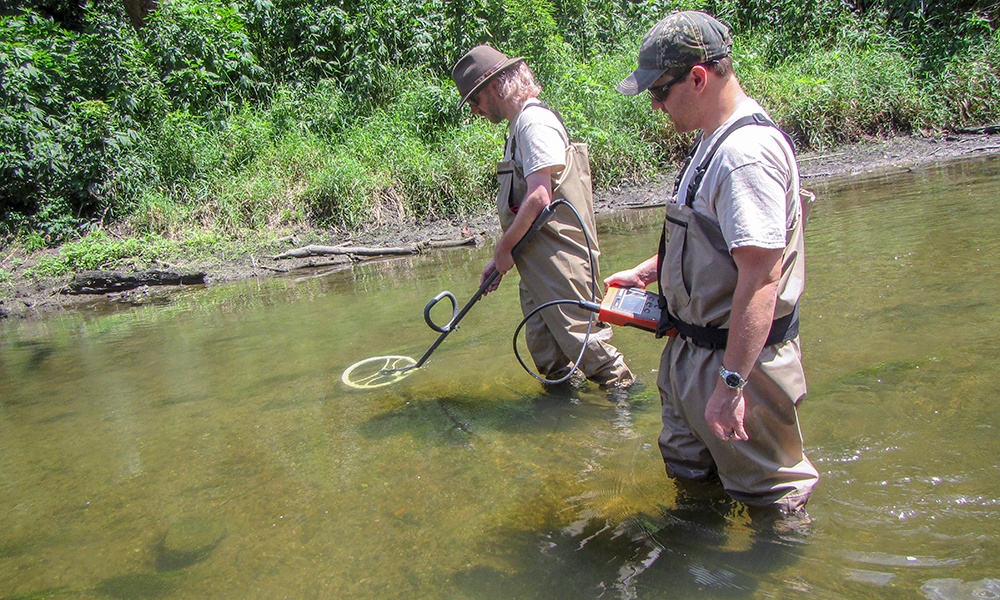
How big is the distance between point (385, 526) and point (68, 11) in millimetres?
17653

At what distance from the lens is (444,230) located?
10.9 meters

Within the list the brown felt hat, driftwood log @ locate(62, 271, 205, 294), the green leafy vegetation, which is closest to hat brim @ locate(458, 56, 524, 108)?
the brown felt hat

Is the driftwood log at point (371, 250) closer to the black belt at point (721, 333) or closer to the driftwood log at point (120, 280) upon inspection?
the driftwood log at point (120, 280)

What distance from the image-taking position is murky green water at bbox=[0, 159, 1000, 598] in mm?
2832

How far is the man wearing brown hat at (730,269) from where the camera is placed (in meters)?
2.30

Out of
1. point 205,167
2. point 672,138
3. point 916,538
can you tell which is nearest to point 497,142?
point 672,138

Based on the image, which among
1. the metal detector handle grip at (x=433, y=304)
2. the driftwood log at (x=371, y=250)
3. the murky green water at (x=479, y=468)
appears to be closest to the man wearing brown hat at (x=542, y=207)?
the metal detector handle grip at (x=433, y=304)

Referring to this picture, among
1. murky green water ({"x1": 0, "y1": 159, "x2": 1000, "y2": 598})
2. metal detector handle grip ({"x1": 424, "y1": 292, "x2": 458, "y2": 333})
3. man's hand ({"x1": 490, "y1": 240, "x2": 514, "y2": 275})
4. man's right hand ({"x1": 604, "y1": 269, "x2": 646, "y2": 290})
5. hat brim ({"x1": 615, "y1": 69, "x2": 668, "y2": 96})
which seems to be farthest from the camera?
metal detector handle grip ({"x1": 424, "y1": 292, "x2": 458, "y2": 333})

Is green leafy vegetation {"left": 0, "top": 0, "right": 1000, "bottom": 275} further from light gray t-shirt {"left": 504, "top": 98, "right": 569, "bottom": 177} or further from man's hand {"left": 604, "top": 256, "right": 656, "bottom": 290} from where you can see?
man's hand {"left": 604, "top": 256, "right": 656, "bottom": 290}

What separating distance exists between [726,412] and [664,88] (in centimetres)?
103

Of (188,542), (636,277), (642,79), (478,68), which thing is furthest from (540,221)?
(188,542)

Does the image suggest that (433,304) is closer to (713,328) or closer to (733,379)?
Result: (713,328)

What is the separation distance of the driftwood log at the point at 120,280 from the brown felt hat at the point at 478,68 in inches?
272

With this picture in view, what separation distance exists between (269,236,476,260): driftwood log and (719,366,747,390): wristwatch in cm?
790
